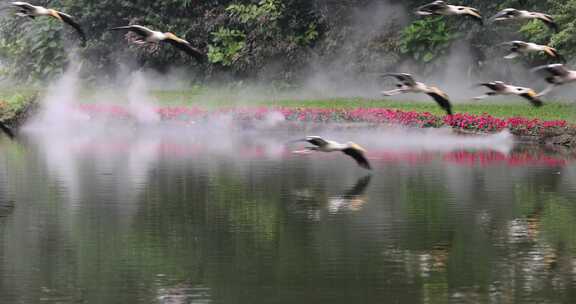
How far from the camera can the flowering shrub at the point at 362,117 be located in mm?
31359

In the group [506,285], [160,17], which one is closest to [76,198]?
[506,285]

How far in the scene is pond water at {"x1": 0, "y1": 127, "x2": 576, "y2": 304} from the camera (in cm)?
1270

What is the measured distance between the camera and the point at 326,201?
770 inches

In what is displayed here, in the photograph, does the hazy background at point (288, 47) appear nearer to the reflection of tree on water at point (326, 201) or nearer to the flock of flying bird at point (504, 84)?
the reflection of tree on water at point (326, 201)

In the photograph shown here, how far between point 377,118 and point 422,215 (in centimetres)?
1626

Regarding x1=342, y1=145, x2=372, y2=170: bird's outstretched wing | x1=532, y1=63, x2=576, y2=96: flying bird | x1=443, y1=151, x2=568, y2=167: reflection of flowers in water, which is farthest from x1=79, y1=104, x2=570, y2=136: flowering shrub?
x1=532, y1=63, x2=576, y2=96: flying bird

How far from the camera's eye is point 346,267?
A: 1378cm

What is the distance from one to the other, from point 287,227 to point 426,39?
25.5 m

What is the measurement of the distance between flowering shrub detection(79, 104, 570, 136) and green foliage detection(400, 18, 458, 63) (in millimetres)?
6452

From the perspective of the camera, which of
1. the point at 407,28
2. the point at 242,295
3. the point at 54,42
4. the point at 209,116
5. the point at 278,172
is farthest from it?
→ the point at 54,42

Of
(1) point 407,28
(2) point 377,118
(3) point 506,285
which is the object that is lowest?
(3) point 506,285

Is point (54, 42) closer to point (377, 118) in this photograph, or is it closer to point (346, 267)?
point (377, 118)

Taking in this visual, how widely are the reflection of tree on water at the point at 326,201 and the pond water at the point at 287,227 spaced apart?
0.03 m

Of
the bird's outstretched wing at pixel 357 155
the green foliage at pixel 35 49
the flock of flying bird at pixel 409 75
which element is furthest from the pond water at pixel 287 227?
the green foliage at pixel 35 49
